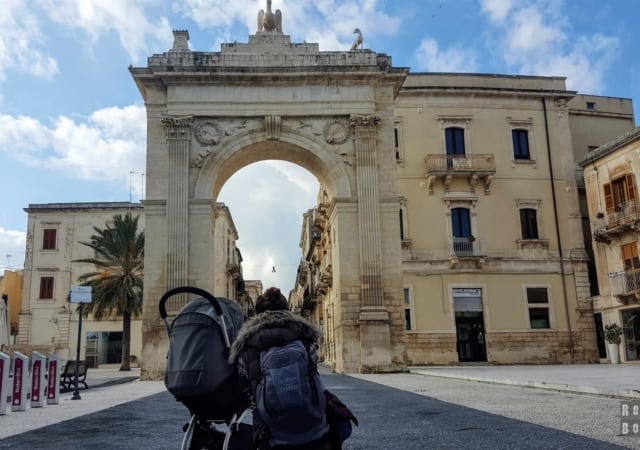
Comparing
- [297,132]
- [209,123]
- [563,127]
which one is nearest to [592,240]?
[563,127]

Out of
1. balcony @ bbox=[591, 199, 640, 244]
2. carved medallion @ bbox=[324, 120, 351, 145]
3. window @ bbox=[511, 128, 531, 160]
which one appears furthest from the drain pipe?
carved medallion @ bbox=[324, 120, 351, 145]

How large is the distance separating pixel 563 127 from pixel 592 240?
609cm

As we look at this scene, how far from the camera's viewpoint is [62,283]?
4269 cm

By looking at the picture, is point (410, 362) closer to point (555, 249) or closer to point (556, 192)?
point (555, 249)

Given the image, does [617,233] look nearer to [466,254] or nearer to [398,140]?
[466,254]

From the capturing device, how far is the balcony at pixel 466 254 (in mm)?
30516

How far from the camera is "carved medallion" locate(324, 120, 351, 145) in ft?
78.5

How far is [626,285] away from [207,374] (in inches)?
1105

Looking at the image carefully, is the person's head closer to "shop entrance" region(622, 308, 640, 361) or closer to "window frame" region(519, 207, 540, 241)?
"shop entrance" region(622, 308, 640, 361)

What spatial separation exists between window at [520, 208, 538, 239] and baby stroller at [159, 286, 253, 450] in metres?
29.7

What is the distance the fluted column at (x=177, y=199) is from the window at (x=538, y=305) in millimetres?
17365

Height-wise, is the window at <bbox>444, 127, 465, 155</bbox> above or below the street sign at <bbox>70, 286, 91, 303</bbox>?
above

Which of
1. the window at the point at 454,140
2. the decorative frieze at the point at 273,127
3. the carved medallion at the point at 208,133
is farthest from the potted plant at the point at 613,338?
the carved medallion at the point at 208,133

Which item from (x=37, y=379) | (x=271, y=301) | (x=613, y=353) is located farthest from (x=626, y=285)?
(x=271, y=301)
